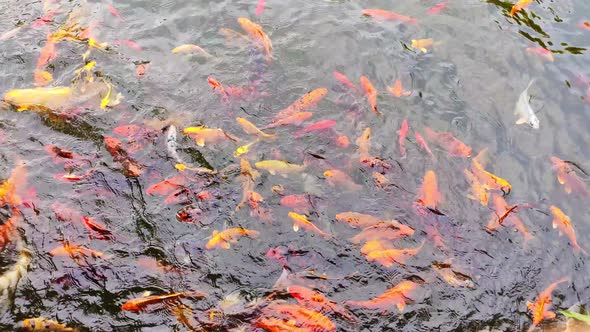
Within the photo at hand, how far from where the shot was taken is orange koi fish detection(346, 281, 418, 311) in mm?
4633

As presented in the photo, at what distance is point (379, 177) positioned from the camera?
5.61 metres

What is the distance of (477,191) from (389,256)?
1.45 metres

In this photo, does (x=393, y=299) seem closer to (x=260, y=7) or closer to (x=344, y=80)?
(x=344, y=80)

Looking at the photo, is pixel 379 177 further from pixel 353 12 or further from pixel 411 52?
pixel 353 12

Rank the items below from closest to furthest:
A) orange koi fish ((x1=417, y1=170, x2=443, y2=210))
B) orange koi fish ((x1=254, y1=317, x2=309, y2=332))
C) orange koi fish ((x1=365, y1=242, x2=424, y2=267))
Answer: orange koi fish ((x1=254, y1=317, x2=309, y2=332)) < orange koi fish ((x1=365, y1=242, x2=424, y2=267)) < orange koi fish ((x1=417, y1=170, x2=443, y2=210))

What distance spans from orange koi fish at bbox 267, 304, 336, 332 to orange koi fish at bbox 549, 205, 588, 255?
289cm

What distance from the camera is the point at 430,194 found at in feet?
17.9

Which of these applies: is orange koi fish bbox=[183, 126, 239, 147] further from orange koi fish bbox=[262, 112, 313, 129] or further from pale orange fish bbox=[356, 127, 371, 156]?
pale orange fish bbox=[356, 127, 371, 156]

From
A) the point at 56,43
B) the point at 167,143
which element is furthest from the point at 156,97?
the point at 56,43

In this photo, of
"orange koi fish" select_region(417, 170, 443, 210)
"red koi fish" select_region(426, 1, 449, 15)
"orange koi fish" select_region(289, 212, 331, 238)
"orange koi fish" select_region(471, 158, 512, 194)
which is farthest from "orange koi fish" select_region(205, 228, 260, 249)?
"red koi fish" select_region(426, 1, 449, 15)

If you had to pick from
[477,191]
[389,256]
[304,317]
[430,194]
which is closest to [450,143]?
[477,191]

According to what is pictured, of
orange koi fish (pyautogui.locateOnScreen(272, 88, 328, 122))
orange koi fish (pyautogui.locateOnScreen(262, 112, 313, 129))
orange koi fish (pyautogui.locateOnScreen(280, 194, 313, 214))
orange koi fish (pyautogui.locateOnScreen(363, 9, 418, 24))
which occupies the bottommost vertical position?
orange koi fish (pyautogui.locateOnScreen(280, 194, 313, 214))

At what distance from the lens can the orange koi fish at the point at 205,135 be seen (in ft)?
19.0

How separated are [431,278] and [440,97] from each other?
107 inches
